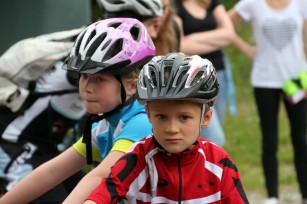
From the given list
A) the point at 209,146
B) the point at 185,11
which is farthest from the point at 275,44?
the point at 209,146

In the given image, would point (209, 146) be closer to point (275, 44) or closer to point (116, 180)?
point (116, 180)

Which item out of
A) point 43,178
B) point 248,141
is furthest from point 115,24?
point 248,141

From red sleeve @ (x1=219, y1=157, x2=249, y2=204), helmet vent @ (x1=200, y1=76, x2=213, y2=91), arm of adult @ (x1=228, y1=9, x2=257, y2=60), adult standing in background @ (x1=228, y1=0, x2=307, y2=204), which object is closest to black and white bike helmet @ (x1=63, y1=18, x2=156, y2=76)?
helmet vent @ (x1=200, y1=76, x2=213, y2=91)

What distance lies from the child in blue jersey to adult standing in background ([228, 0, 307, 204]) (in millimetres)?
4577

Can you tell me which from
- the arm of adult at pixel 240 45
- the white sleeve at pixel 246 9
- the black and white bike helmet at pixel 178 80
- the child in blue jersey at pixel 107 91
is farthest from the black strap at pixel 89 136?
the arm of adult at pixel 240 45

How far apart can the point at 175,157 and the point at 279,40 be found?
210 inches

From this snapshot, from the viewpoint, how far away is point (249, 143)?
1230cm

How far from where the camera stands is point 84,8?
892 cm

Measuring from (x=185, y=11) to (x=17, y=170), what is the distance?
2.92m

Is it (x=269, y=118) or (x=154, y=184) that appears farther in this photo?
(x=269, y=118)

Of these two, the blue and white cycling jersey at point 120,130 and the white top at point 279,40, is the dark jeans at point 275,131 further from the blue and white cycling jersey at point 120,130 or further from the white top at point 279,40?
the blue and white cycling jersey at point 120,130

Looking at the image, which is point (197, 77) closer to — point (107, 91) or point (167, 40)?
point (107, 91)

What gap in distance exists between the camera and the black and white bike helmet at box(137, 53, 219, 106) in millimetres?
3730

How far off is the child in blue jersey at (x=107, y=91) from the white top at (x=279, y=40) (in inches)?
181
